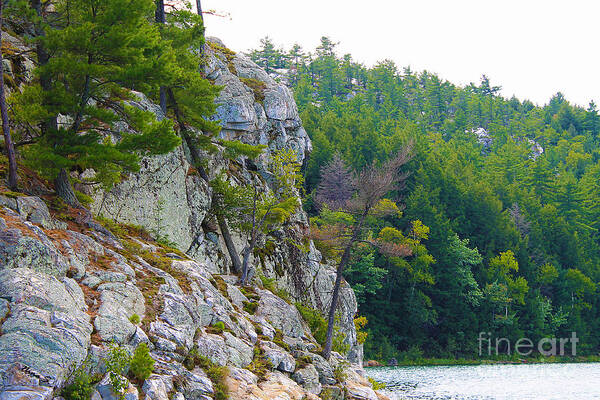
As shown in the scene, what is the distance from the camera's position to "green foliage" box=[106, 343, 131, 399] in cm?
980

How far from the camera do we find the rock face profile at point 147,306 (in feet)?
31.7

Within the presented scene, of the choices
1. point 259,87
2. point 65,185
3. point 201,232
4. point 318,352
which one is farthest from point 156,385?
point 259,87

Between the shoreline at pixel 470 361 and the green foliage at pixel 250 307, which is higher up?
the green foliage at pixel 250 307

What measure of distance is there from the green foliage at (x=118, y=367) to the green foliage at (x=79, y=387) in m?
0.42

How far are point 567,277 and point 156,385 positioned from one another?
73.9m

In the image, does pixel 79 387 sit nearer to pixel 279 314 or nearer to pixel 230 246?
pixel 279 314

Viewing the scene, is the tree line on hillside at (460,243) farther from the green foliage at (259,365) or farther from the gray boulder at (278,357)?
the green foliage at (259,365)

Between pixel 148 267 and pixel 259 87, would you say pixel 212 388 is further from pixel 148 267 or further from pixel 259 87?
pixel 259 87

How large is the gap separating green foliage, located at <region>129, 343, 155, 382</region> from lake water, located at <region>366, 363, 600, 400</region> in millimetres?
22957

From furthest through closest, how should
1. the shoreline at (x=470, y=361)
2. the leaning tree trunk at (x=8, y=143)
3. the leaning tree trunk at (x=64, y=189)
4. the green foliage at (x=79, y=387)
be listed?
1. the shoreline at (x=470, y=361)
2. the leaning tree trunk at (x=64, y=189)
3. the leaning tree trunk at (x=8, y=143)
4. the green foliage at (x=79, y=387)

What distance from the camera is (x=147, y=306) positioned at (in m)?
13.2

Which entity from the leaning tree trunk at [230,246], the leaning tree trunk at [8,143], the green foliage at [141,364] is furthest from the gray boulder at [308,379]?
the leaning tree trunk at [8,143]

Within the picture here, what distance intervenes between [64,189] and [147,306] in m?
4.97

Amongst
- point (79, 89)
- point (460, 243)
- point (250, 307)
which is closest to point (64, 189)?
point (79, 89)
